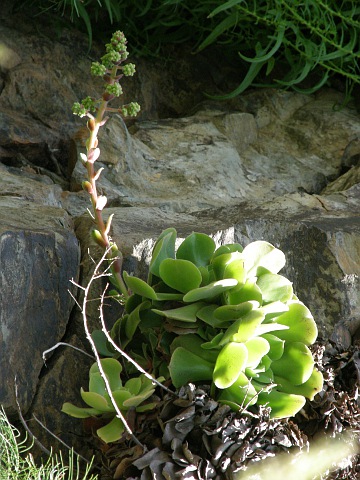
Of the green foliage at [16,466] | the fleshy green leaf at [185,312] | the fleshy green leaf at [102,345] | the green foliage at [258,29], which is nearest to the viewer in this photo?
the green foliage at [16,466]

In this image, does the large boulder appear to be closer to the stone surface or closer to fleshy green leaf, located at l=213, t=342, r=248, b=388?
the stone surface

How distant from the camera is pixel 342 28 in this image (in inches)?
85.2

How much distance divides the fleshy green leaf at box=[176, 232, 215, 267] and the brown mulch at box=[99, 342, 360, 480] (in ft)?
0.83

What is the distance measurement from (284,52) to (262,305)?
1.35 meters

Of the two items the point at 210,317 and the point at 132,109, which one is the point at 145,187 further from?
the point at 210,317

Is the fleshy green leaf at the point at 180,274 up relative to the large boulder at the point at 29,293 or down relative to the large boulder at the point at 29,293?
up

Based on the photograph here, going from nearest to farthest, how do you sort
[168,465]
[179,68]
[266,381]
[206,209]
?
[168,465], [266,381], [206,209], [179,68]

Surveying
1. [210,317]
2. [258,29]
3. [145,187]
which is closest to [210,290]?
[210,317]

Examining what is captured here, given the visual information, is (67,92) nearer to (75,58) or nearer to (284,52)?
(75,58)

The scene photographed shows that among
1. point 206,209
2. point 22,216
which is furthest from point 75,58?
point 22,216

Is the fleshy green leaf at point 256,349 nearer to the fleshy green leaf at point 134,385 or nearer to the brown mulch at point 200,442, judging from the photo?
the brown mulch at point 200,442

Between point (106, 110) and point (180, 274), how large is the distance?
1.09ft

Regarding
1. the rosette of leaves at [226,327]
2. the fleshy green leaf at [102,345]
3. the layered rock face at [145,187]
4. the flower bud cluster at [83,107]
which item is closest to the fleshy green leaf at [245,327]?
the rosette of leaves at [226,327]

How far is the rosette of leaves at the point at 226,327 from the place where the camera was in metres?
1.10
